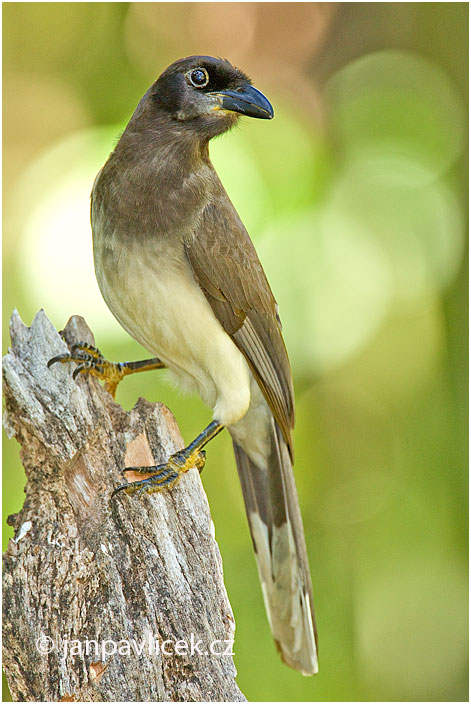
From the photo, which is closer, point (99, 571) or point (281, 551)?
point (99, 571)

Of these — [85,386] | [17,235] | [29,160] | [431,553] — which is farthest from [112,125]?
[431,553]

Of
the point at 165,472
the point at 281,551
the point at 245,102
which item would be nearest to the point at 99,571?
the point at 165,472

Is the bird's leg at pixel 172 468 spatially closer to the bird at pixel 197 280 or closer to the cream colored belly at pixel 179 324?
the bird at pixel 197 280

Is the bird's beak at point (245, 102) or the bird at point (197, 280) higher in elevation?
the bird's beak at point (245, 102)

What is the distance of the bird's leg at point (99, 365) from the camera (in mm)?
4059

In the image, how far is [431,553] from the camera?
5609 mm

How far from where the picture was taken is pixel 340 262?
20.1ft

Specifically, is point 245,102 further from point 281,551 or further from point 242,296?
point 281,551

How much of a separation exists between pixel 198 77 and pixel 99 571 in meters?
2.68

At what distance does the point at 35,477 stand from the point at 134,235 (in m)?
1.37

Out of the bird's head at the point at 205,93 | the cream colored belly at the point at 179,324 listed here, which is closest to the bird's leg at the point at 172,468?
the cream colored belly at the point at 179,324

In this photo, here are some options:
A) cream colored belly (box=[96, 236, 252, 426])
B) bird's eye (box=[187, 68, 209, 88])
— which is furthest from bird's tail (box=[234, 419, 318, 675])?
bird's eye (box=[187, 68, 209, 88])

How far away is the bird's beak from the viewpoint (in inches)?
155

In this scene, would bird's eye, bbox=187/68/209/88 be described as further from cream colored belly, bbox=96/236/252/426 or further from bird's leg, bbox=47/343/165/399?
bird's leg, bbox=47/343/165/399
